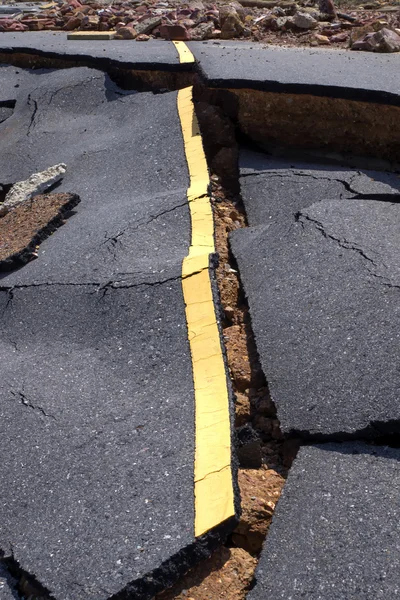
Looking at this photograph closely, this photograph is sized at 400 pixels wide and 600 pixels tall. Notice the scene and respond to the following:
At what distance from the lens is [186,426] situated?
11.0 ft

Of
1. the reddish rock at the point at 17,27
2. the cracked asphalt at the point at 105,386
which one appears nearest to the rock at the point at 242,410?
the cracked asphalt at the point at 105,386

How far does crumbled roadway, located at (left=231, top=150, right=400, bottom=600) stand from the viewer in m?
2.78

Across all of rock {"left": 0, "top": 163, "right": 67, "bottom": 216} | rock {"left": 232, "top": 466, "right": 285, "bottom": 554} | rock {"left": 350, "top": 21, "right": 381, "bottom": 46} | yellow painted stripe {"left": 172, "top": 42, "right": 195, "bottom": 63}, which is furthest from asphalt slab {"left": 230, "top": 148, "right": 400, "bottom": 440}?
rock {"left": 350, "top": 21, "right": 381, "bottom": 46}

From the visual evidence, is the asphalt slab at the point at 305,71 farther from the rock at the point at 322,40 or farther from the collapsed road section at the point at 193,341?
the rock at the point at 322,40

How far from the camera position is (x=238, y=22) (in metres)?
8.64

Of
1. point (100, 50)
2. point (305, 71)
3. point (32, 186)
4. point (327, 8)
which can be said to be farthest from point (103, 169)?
point (327, 8)

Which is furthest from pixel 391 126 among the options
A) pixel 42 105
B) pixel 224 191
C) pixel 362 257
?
pixel 42 105

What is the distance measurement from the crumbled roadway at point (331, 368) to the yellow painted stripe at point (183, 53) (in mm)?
2229

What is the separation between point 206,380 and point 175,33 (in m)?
5.96

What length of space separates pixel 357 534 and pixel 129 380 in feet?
4.61

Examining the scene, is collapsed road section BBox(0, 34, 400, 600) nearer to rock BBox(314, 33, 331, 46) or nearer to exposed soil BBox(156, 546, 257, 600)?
exposed soil BBox(156, 546, 257, 600)

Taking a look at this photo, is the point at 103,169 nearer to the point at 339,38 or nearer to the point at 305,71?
the point at 305,71

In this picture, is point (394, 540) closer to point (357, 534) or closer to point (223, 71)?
point (357, 534)

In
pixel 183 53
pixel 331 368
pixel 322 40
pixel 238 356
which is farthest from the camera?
pixel 322 40
